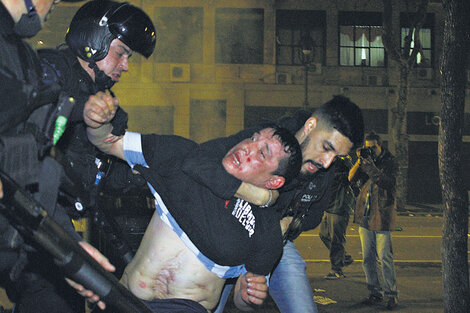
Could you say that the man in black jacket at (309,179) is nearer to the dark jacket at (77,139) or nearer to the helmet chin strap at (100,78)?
the dark jacket at (77,139)

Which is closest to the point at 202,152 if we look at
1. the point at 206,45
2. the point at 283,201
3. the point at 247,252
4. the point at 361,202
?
the point at 247,252

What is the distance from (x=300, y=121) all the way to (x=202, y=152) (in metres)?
1.22

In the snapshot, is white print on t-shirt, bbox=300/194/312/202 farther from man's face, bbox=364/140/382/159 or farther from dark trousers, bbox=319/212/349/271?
dark trousers, bbox=319/212/349/271

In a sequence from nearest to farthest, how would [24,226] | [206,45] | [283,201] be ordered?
[24,226], [283,201], [206,45]

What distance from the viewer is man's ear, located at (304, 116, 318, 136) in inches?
168

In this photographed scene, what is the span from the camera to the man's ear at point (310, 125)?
428 centimetres

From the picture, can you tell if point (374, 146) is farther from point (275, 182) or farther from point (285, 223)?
point (275, 182)

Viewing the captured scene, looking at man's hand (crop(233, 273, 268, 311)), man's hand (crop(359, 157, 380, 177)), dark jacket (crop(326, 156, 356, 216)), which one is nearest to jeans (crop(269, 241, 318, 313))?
man's hand (crop(233, 273, 268, 311))

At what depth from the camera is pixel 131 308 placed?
2.76 m

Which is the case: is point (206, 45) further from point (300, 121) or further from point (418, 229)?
point (300, 121)

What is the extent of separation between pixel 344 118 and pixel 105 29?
1.74 meters

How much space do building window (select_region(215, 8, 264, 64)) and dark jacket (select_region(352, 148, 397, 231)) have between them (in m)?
19.5

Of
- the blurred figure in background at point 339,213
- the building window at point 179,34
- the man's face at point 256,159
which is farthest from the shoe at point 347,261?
the building window at point 179,34

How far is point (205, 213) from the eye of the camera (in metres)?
3.34
